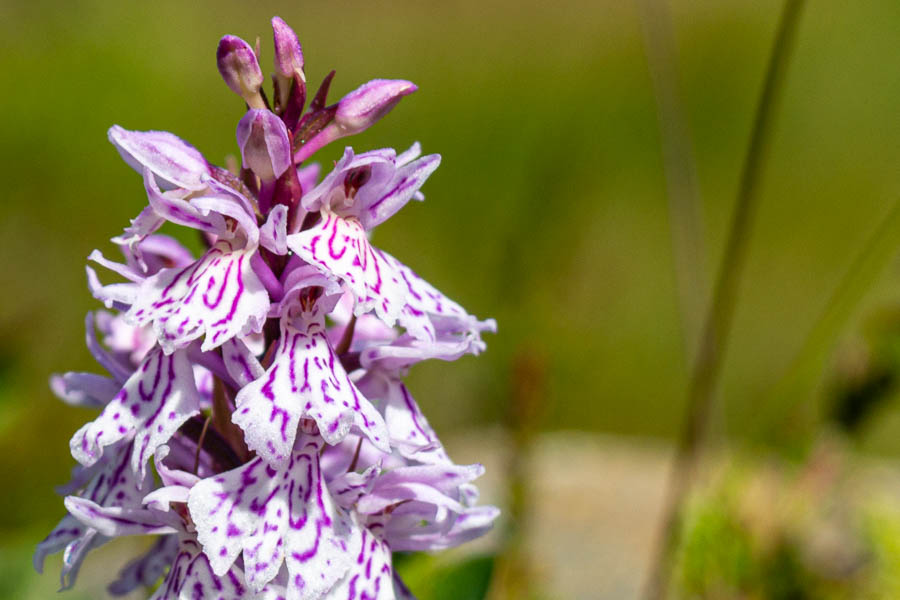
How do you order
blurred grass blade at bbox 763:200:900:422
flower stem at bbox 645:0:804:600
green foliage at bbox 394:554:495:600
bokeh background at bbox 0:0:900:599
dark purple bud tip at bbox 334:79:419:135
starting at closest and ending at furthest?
dark purple bud tip at bbox 334:79:419:135 → green foliage at bbox 394:554:495:600 → flower stem at bbox 645:0:804:600 → blurred grass blade at bbox 763:200:900:422 → bokeh background at bbox 0:0:900:599

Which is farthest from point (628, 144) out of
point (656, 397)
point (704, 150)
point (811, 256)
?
point (656, 397)

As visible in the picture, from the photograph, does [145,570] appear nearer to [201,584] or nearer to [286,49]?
[201,584]

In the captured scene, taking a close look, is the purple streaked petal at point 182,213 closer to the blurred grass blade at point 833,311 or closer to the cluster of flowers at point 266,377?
the cluster of flowers at point 266,377

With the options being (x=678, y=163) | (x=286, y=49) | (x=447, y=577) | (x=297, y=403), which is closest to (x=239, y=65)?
(x=286, y=49)

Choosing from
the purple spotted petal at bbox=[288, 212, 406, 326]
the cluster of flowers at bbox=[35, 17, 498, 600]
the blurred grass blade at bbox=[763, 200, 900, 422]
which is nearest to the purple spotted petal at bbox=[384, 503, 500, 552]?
the cluster of flowers at bbox=[35, 17, 498, 600]

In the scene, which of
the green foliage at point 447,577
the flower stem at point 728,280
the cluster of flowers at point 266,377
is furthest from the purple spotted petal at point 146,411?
the flower stem at point 728,280

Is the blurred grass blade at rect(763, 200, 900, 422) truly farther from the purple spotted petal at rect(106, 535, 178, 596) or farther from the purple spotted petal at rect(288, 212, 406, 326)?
the purple spotted petal at rect(106, 535, 178, 596)

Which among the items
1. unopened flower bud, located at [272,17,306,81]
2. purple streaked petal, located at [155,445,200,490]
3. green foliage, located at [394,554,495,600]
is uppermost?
unopened flower bud, located at [272,17,306,81]

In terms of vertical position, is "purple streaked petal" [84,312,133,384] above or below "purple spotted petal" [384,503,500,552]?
above
